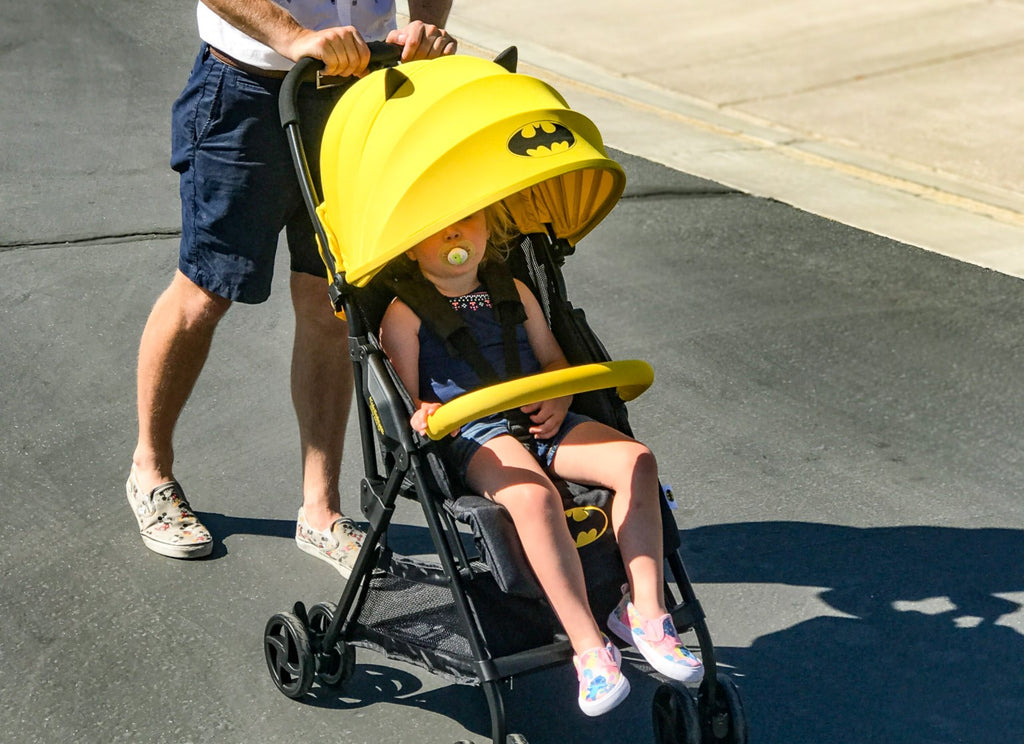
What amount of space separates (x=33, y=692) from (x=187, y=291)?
1144 millimetres

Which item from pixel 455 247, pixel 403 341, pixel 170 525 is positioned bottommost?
pixel 170 525

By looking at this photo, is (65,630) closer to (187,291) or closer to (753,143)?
(187,291)

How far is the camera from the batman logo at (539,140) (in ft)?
10.3

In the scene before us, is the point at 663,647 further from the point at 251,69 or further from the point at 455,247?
the point at 251,69

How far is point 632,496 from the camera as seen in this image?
3.22 m

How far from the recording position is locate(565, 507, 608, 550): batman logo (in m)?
3.23

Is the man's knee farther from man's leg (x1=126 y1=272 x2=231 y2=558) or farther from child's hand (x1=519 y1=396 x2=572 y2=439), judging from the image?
child's hand (x1=519 y1=396 x2=572 y2=439)

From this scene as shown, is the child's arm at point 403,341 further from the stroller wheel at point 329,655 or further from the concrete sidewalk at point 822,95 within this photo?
the concrete sidewalk at point 822,95

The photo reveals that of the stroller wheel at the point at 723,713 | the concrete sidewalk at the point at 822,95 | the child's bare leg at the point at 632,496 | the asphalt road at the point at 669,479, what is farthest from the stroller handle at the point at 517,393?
the concrete sidewalk at the point at 822,95

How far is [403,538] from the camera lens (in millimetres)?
4395

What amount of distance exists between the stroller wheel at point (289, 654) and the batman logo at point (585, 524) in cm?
74

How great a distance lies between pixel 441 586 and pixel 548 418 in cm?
48

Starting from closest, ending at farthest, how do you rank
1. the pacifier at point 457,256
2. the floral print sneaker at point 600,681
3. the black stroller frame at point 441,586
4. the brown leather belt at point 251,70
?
the floral print sneaker at point 600,681 < the black stroller frame at point 441,586 < the pacifier at point 457,256 < the brown leather belt at point 251,70

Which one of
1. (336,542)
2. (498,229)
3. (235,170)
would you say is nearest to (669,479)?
(336,542)
